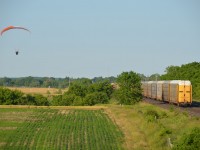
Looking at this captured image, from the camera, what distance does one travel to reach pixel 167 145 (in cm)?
3112

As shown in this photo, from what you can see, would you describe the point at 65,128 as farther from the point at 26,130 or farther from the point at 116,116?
the point at 116,116

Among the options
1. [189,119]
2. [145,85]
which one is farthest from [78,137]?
[145,85]

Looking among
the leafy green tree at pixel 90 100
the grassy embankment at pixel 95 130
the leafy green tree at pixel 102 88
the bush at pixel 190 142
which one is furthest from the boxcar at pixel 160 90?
the bush at pixel 190 142

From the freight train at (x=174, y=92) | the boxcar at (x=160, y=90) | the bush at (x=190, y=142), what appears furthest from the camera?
the boxcar at (x=160, y=90)

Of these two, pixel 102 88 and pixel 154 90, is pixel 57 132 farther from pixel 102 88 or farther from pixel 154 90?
pixel 102 88

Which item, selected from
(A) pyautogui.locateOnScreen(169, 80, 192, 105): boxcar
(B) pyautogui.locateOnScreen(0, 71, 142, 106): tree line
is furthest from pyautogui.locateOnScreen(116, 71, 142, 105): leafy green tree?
(A) pyautogui.locateOnScreen(169, 80, 192, 105): boxcar

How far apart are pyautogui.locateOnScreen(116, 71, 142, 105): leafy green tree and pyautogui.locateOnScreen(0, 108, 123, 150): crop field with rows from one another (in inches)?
714

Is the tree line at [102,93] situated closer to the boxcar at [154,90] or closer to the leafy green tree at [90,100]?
the leafy green tree at [90,100]

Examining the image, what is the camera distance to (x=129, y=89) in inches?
2938

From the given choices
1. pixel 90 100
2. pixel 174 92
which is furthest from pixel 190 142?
pixel 90 100

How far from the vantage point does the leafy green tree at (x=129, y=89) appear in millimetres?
74512

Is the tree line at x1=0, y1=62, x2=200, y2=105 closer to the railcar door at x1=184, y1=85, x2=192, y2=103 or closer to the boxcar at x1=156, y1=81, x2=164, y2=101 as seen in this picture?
the boxcar at x1=156, y1=81, x2=164, y2=101

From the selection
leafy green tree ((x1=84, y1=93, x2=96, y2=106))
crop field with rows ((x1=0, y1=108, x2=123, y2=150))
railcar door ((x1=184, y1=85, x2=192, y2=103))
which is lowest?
crop field with rows ((x1=0, y1=108, x2=123, y2=150))

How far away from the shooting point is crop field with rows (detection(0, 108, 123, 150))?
3638 cm
